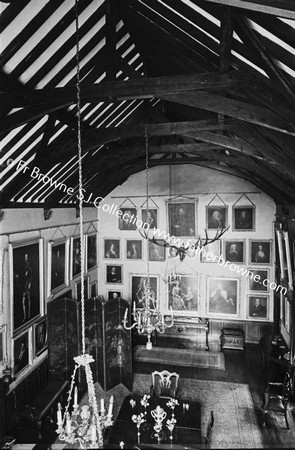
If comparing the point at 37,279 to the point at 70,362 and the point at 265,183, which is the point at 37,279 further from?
the point at 265,183

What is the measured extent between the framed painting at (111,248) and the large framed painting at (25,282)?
4961 mm

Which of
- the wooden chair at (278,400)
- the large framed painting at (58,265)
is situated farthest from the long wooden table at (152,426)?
the large framed painting at (58,265)

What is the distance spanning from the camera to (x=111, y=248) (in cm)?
1402

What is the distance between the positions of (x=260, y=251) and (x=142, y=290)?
5302mm

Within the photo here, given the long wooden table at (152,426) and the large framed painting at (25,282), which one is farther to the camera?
the large framed painting at (25,282)

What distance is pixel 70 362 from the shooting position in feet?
31.0

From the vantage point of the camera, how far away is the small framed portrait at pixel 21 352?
316 inches

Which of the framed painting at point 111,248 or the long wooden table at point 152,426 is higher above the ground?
the framed painting at point 111,248

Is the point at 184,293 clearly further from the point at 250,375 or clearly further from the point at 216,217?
the point at 250,375

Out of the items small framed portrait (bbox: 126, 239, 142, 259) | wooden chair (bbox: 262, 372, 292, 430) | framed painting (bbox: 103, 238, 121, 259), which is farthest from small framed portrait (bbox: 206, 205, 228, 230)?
wooden chair (bbox: 262, 372, 292, 430)

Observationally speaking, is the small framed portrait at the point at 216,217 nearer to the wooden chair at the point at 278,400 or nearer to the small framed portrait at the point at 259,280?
the small framed portrait at the point at 259,280

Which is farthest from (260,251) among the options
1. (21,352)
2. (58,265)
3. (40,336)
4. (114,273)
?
(21,352)

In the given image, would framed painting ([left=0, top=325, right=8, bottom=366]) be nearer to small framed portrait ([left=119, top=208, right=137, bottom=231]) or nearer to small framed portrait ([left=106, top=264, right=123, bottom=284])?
small framed portrait ([left=106, top=264, right=123, bottom=284])

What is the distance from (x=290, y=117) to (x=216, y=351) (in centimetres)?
1028
